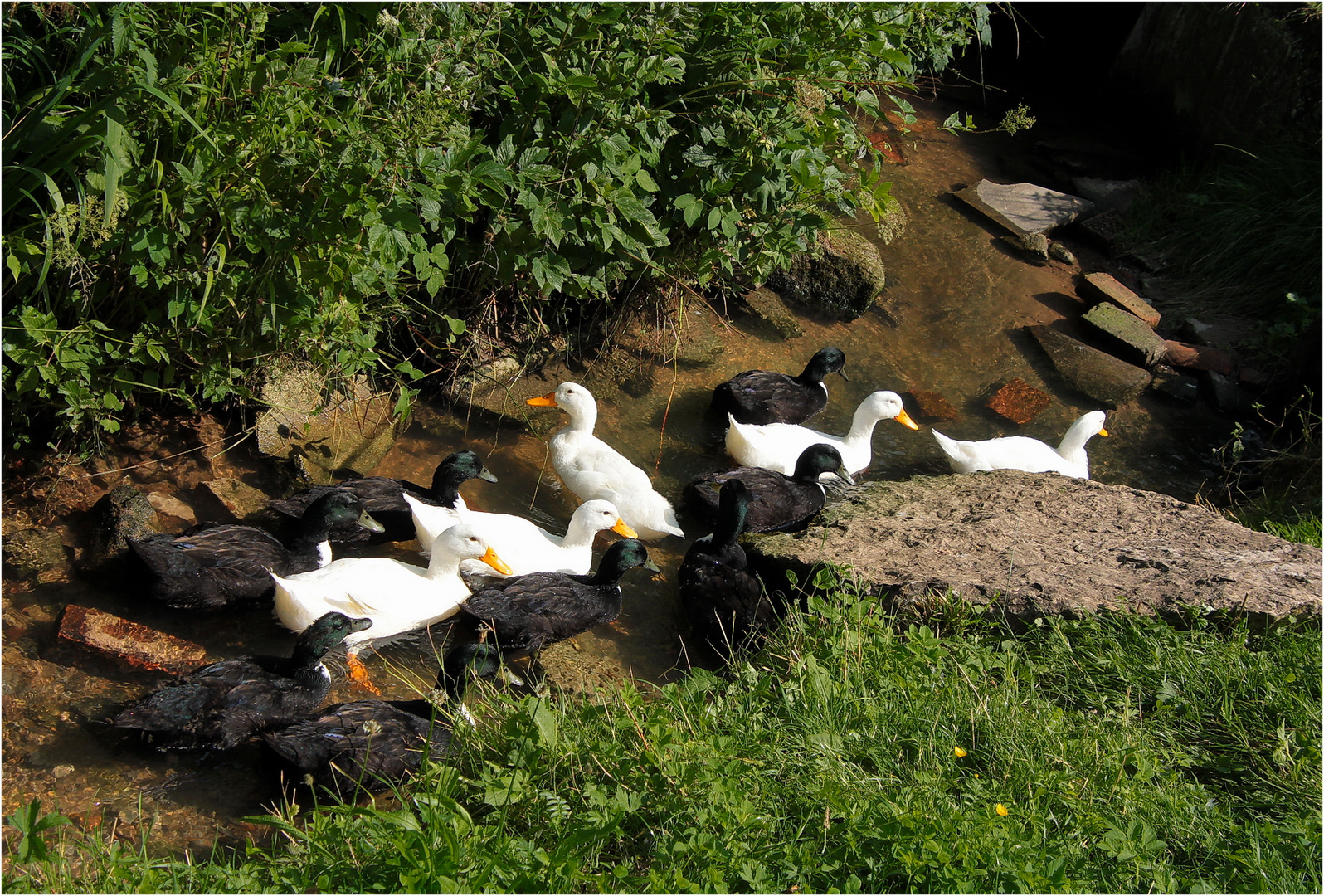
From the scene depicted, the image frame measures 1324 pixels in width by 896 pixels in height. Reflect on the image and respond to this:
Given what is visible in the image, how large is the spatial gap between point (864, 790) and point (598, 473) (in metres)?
2.52

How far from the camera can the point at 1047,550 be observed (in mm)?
4387

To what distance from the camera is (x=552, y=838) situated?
271 cm

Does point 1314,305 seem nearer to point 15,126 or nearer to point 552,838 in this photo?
point 552,838

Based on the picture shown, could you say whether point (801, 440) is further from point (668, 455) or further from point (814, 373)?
point (668, 455)

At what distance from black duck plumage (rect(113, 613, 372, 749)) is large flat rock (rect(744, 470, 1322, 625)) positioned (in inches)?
78.5

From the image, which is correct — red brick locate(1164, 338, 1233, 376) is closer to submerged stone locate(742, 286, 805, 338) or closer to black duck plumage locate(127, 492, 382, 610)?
submerged stone locate(742, 286, 805, 338)

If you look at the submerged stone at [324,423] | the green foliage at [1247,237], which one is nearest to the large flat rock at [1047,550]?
the submerged stone at [324,423]

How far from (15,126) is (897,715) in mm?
3764

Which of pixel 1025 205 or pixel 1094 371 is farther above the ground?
pixel 1025 205

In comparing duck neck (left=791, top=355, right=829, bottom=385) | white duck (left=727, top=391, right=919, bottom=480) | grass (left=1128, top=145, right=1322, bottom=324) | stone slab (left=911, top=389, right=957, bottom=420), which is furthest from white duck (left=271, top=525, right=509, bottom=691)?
grass (left=1128, top=145, right=1322, bottom=324)

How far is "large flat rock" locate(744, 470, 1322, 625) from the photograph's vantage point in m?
3.93

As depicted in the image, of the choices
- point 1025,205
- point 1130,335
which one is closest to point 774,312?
point 1130,335

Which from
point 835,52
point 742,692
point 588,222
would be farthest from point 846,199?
point 742,692

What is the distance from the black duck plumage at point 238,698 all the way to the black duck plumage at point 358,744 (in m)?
0.20
